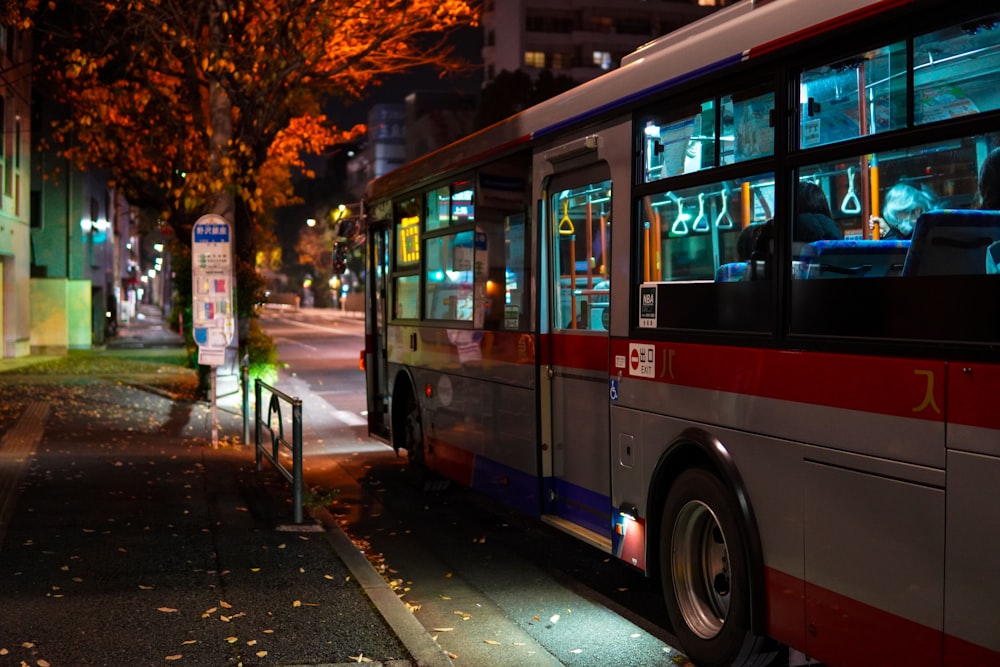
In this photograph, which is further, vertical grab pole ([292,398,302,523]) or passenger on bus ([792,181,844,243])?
vertical grab pole ([292,398,302,523])

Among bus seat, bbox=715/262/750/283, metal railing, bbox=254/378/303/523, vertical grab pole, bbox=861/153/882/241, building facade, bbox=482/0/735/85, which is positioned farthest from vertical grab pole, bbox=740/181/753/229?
building facade, bbox=482/0/735/85

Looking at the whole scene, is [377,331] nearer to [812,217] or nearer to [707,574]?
[707,574]

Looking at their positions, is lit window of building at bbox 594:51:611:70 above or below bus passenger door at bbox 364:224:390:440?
above

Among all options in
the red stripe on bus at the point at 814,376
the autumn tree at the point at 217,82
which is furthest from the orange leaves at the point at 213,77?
the red stripe on bus at the point at 814,376

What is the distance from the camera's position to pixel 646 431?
6.15 metres

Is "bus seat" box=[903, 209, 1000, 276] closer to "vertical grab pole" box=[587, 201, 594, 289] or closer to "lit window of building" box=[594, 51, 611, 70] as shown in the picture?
"vertical grab pole" box=[587, 201, 594, 289]

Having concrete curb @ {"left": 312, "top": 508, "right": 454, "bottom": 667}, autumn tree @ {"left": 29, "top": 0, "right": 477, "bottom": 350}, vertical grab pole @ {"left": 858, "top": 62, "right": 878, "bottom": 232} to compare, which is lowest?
concrete curb @ {"left": 312, "top": 508, "right": 454, "bottom": 667}

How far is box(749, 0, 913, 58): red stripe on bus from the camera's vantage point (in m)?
4.29

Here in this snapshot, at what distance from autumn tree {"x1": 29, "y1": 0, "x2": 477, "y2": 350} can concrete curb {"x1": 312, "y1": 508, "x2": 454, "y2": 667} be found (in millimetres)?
9659

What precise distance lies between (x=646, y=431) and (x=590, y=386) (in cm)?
88

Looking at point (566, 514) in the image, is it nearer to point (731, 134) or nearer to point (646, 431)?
A: point (646, 431)

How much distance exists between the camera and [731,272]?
5.48 m

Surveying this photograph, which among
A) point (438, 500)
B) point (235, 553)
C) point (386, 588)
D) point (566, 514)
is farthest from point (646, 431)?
point (438, 500)

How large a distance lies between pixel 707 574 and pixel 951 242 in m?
2.44
